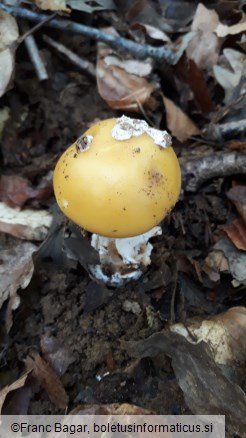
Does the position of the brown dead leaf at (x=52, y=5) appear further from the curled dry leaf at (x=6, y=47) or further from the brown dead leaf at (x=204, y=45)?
the brown dead leaf at (x=204, y=45)

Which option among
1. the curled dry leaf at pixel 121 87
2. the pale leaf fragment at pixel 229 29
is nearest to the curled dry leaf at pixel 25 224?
the curled dry leaf at pixel 121 87

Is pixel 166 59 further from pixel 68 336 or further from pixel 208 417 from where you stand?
pixel 208 417

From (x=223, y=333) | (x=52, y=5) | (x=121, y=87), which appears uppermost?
(x=52, y=5)

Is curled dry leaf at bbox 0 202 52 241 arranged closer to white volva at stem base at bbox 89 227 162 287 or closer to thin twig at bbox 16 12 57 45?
white volva at stem base at bbox 89 227 162 287

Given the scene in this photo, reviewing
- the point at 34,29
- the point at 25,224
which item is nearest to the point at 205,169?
the point at 25,224

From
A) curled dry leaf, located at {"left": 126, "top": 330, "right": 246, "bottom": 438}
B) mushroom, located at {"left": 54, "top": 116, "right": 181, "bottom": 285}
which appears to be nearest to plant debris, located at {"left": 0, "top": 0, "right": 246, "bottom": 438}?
curled dry leaf, located at {"left": 126, "top": 330, "right": 246, "bottom": 438}

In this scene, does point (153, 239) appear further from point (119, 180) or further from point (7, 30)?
point (7, 30)
